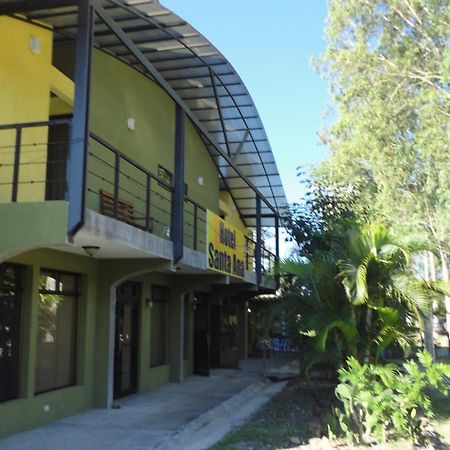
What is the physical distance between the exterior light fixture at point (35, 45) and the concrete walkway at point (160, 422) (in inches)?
240

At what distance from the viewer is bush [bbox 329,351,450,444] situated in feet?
26.6

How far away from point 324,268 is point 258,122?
802 cm

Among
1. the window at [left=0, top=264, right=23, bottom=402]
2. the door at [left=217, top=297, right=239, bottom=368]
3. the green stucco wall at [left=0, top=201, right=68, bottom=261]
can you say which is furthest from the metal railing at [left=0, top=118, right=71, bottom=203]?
the door at [left=217, top=297, right=239, bottom=368]

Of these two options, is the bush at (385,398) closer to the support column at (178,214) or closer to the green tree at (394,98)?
the support column at (178,214)

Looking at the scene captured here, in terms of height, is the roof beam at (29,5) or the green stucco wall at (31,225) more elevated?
the roof beam at (29,5)

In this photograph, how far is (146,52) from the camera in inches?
534

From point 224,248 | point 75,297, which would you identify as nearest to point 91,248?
point 75,297

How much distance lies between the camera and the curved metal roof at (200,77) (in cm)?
1098

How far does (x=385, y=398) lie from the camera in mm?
8094

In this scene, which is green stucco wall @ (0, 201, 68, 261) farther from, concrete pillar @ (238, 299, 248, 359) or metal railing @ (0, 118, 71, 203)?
concrete pillar @ (238, 299, 248, 359)

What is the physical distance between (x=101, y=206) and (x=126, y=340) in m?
3.13

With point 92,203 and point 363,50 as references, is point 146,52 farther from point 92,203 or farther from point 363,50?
point 363,50

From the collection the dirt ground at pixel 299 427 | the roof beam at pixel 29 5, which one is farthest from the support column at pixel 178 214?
the roof beam at pixel 29 5

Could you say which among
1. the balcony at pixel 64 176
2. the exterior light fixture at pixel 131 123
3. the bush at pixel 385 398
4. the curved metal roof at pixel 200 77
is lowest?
the bush at pixel 385 398
